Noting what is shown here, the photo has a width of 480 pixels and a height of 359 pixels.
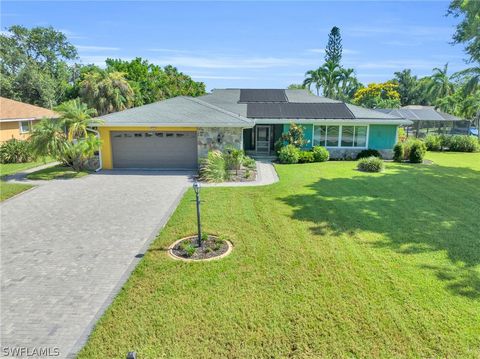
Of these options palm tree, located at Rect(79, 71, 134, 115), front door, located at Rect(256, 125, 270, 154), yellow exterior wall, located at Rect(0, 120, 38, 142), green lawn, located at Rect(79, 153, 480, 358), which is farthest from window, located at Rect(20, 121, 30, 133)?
green lawn, located at Rect(79, 153, 480, 358)

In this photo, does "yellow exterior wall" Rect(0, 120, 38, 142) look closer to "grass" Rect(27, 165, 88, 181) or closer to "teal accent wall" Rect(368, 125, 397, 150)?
"grass" Rect(27, 165, 88, 181)

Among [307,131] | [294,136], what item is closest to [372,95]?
[307,131]

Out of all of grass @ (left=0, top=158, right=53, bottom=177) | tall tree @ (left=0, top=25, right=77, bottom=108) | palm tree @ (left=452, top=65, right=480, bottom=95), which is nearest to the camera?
grass @ (left=0, top=158, right=53, bottom=177)

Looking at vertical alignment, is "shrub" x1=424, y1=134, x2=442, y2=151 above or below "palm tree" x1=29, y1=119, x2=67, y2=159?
below

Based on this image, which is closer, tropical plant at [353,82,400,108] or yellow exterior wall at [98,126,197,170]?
yellow exterior wall at [98,126,197,170]

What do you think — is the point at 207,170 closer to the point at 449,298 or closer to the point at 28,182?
the point at 28,182

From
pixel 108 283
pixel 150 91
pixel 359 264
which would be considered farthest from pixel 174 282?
pixel 150 91

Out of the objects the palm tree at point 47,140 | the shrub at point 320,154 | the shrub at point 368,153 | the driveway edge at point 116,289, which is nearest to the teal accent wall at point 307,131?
the shrub at point 320,154

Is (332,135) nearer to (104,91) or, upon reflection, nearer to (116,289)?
(116,289)
